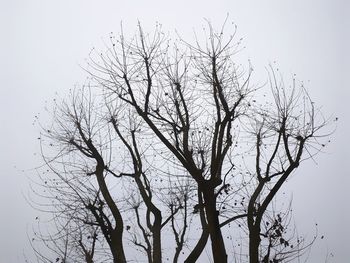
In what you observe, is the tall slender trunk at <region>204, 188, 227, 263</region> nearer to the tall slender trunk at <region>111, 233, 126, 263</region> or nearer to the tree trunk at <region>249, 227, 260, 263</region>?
the tree trunk at <region>249, 227, 260, 263</region>

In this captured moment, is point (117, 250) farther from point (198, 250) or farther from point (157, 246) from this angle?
point (198, 250)

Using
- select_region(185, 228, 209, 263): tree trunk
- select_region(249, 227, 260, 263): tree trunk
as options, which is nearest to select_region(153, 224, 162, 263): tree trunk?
select_region(185, 228, 209, 263): tree trunk

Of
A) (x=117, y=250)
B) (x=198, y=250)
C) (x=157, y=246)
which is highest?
(x=157, y=246)

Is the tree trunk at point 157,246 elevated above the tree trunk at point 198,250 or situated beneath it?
elevated above

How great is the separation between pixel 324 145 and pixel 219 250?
432cm

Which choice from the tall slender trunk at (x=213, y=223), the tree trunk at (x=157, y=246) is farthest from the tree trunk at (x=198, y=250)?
the tree trunk at (x=157, y=246)

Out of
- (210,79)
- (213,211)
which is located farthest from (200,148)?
(213,211)

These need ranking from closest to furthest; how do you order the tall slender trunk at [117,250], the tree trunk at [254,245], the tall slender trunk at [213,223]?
the tall slender trunk at [213,223], the tree trunk at [254,245], the tall slender trunk at [117,250]

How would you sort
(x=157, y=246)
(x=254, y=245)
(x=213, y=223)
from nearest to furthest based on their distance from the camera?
(x=213, y=223) → (x=254, y=245) → (x=157, y=246)

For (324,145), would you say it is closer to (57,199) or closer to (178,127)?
(178,127)

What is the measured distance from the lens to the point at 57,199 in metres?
10.8

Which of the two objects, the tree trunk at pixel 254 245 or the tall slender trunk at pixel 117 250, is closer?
the tree trunk at pixel 254 245

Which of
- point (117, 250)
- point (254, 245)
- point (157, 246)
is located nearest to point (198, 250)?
point (254, 245)

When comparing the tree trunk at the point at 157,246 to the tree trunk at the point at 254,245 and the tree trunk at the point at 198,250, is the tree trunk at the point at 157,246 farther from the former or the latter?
the tree trunk at the point at 254,245
